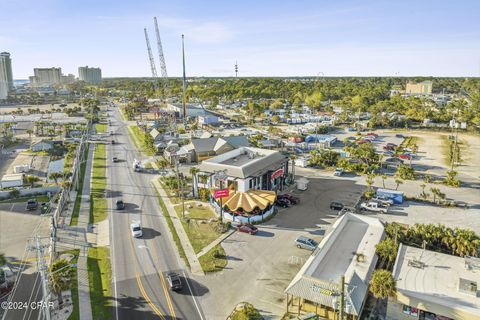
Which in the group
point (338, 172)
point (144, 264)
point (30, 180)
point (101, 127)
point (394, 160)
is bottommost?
point (144, 264)

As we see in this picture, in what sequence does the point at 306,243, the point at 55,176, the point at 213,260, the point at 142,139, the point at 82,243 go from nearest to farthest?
the point at 213,260
the point at 306,243
the point at 82,243
the point at 55,176
the point at 142,139

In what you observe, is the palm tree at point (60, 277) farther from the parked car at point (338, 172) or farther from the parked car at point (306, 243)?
the parked car at point (338, 172)

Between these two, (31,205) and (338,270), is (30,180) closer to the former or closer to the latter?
(31,205)

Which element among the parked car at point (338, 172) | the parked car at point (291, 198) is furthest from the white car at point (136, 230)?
the parked car at point (338, 172)

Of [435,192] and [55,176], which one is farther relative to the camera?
[55,176]

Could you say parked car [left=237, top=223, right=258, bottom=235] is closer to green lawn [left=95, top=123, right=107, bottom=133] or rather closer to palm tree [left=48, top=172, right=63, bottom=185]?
palm tree [left=48, top=172, right=63, bottom=185]

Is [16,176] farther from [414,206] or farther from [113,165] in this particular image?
[414,206]

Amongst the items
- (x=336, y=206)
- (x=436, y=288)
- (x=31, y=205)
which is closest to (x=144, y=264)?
(x=31, y=205)
